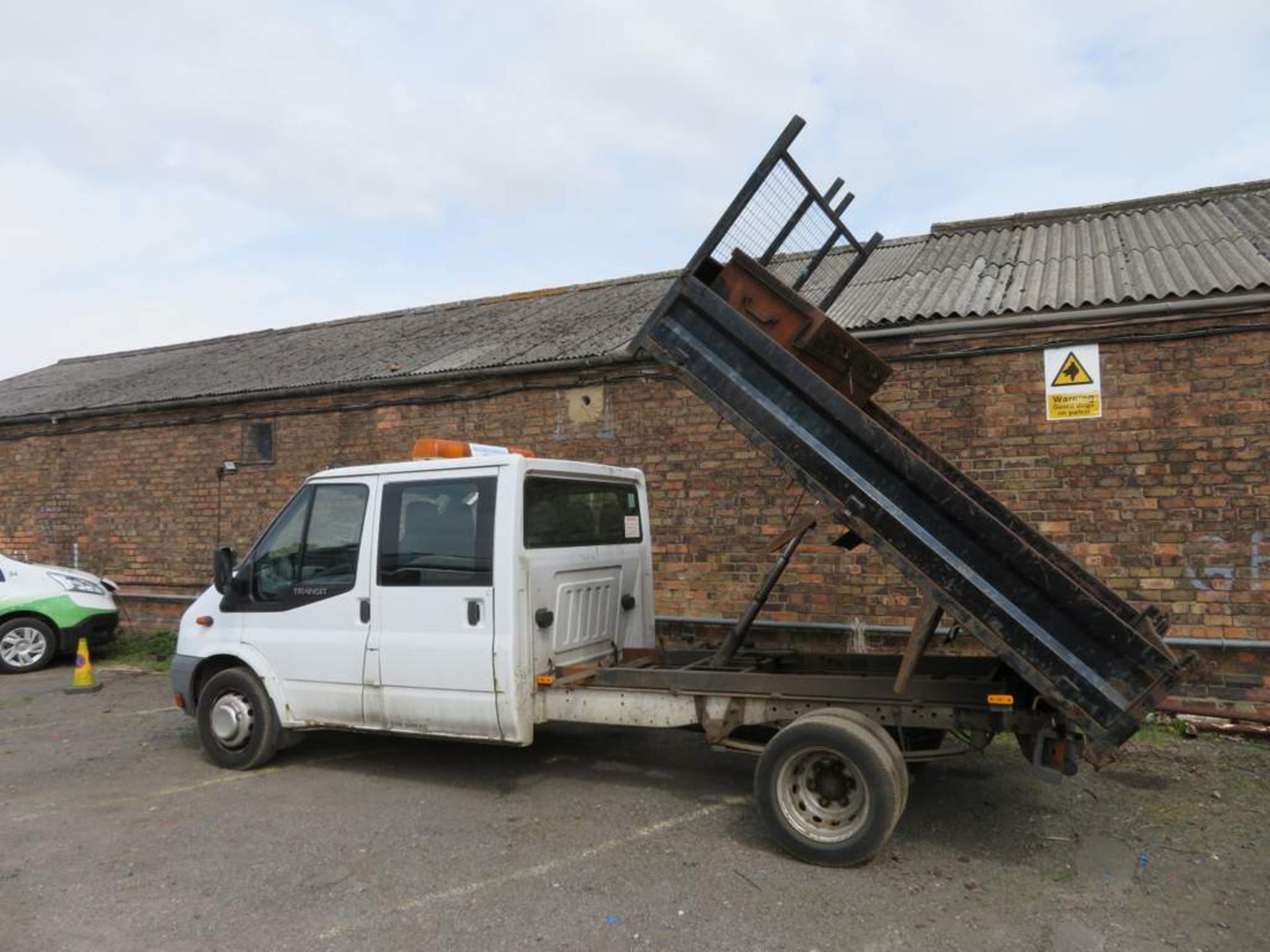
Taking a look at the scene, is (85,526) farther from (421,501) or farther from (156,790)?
(421,501)

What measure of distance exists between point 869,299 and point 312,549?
17.8ft

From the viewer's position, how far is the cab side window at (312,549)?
5371mm

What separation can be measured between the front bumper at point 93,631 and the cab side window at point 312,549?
584 cm

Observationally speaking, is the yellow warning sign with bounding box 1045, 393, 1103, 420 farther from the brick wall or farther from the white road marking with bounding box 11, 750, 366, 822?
the white road marking with bounding box 11, 750, 366, 822

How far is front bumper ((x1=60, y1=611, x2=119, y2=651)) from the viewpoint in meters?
9.85

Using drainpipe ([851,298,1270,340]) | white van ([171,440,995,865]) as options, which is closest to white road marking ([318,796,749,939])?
white van ([171,440,995,865])

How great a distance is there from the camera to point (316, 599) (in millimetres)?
5414

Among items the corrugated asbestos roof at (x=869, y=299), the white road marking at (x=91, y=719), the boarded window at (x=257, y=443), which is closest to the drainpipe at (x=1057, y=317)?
the corrugated asbestos roof at (x=869, y=299)

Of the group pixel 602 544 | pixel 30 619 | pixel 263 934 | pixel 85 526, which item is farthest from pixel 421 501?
pixel 85 526

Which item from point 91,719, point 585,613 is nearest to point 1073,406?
point 585,613

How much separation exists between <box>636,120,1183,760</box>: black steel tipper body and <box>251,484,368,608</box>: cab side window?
2276 mm

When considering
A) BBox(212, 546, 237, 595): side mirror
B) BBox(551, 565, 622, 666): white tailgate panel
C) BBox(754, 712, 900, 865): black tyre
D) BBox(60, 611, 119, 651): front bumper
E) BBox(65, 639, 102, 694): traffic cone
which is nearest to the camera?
BBox(754, 712, 900, 865): black tyre

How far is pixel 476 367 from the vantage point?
30.0 ft

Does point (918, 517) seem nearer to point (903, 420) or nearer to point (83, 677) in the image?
point (903, 420)
